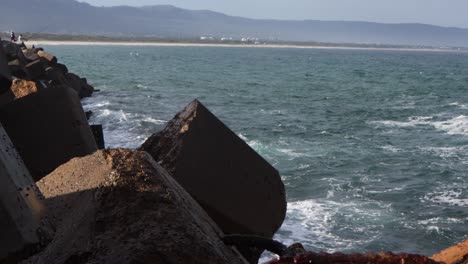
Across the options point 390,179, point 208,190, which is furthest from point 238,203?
point 390,179

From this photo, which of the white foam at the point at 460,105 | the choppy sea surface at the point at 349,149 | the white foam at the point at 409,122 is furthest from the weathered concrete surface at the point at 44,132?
the white foam at the point at 460,105

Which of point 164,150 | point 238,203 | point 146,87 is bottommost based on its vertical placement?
point 146,87

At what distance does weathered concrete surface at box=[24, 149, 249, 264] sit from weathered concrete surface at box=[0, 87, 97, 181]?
5.01ft

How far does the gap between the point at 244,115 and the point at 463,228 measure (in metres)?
12.5

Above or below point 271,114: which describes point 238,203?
above

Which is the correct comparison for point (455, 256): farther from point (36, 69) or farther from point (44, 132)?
point (36, 69)

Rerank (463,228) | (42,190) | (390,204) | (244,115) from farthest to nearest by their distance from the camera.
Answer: (244,115), (390,204), (463,228), (42,190)

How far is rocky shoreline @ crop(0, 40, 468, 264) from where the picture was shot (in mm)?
1935

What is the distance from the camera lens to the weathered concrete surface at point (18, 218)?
2257 millimetres

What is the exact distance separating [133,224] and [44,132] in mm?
2219

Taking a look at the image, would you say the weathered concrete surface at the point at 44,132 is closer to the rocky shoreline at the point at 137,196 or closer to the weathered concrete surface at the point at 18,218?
the rocky shoreline at the point at 137,196

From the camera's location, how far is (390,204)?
10375 mm

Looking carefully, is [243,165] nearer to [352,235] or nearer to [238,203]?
[238,203]

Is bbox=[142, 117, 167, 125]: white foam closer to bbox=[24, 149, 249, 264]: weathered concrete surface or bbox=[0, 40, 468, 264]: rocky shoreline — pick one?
bbox=[0, 40, 468, 264]: rocky shoreline
